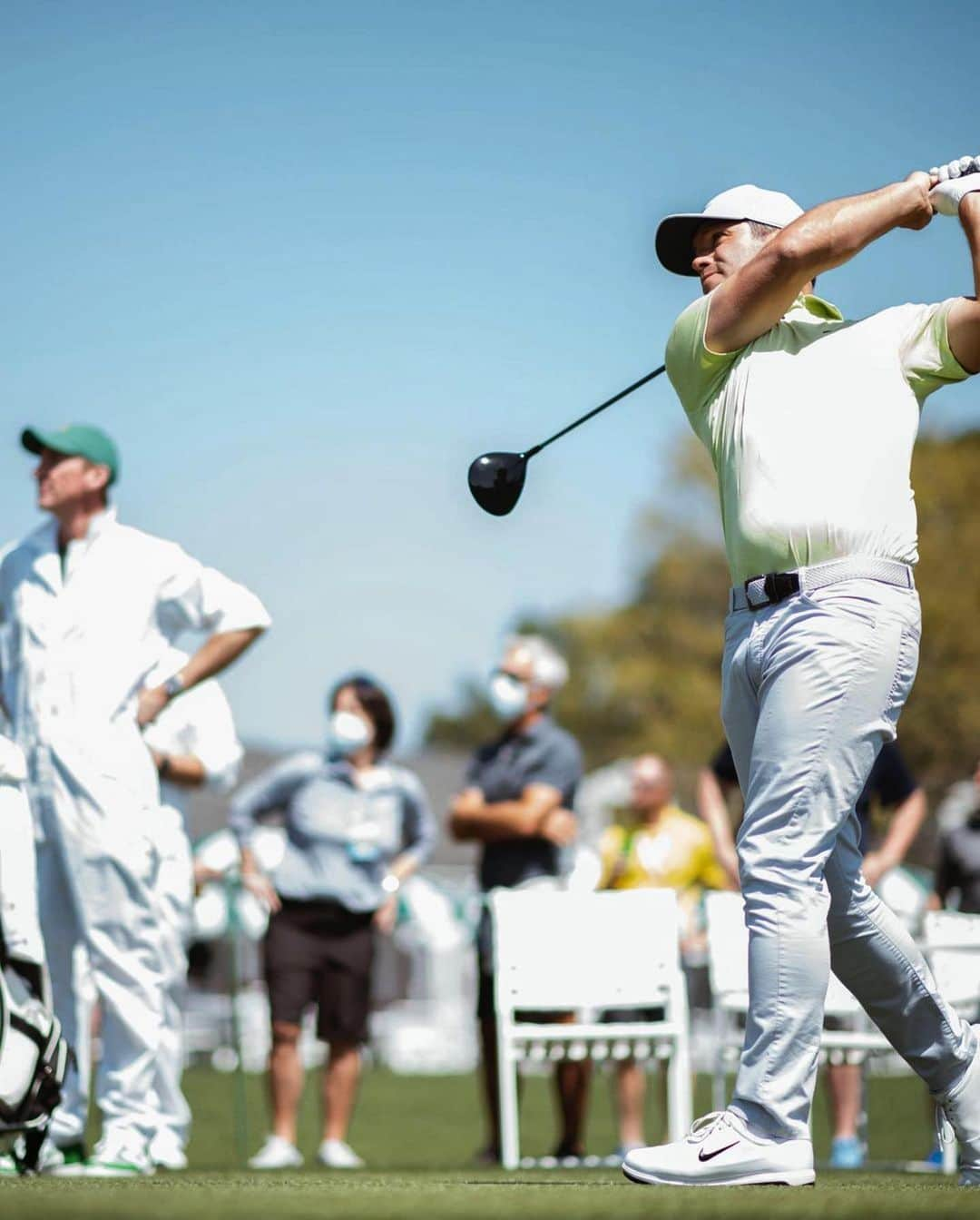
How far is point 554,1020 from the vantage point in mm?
8820

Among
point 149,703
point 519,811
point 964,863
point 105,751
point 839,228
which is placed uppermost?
point 839,228

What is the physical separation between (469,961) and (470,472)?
2161 centimetres

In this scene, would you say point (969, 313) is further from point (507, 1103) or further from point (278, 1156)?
point (278, 1156)

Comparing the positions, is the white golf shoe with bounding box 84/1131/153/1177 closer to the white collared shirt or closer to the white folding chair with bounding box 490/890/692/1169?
the white folding chair with bounding box 490/890/692/1169

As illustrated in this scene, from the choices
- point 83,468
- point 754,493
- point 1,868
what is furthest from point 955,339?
point 83,468

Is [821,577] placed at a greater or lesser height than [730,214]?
lesser

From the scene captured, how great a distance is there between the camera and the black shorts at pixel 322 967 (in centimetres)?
933

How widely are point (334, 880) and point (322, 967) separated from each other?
1.33 ft

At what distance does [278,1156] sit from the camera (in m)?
A: 8.66

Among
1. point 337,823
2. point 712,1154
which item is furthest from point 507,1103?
point 712,1154

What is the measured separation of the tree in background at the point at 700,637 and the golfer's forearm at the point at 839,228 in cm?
3416

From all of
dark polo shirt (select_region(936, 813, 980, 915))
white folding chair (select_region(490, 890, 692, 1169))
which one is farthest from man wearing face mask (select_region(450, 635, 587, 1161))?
dark polo shirt (select_region(936, 813, 980, 915))

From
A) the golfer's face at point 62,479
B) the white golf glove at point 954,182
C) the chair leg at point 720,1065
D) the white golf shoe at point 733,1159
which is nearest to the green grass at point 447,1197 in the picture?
the white golf shoe at point 733,1159

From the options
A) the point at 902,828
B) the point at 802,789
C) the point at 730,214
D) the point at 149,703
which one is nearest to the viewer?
Result: the point at 802,789
